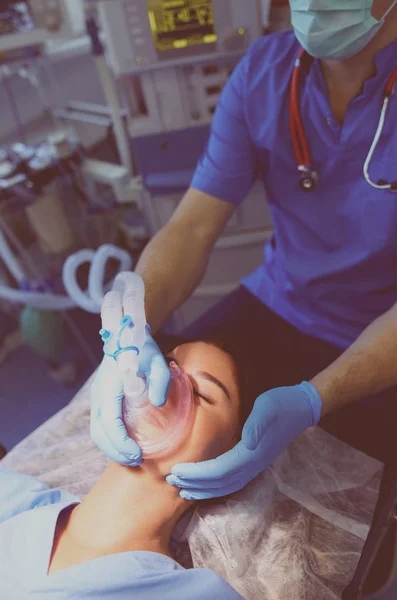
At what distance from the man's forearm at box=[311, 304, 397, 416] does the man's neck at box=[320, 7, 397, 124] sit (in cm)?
51

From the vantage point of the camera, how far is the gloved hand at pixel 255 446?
0.87 metres

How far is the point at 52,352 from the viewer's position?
2.10 meters

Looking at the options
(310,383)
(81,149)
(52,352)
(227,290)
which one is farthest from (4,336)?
(310,383)

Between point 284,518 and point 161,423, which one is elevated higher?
point 161,423

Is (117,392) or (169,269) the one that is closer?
(117,392)

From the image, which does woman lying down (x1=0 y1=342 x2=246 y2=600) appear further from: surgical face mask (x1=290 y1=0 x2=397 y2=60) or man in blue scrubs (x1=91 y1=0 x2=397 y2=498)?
surgical face mask (x1=290 y1=0 x2=397 y2=60)

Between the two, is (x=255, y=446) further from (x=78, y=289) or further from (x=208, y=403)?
(x=78, y=289)

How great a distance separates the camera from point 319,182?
1163 mm

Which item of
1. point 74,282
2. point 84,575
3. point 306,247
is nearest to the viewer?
point 84,575

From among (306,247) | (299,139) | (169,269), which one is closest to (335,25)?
(299,139)

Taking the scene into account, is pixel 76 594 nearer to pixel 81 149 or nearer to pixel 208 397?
pixel 208 397

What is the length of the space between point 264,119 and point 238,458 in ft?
2.63

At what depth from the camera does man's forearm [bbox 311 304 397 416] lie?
3.17 feet

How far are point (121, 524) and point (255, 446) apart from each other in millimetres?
293
